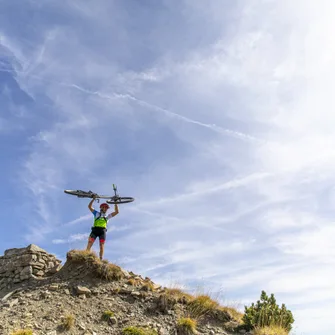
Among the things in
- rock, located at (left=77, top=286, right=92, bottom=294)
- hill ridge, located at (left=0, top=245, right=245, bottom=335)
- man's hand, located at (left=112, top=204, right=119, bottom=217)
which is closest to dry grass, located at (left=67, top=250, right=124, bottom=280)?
hill ridge, located at (left=0, top=245, right=245, bottom=335)

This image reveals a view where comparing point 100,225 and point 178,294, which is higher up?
point 100,225

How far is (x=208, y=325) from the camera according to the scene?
15594mm

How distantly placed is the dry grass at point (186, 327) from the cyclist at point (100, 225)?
17.7 ft

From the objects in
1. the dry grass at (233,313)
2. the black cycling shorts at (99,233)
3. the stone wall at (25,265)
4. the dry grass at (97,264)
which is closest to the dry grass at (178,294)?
the dry grass at (233,313)

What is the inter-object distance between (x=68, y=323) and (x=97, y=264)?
396cm

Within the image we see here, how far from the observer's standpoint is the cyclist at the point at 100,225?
1838 centimetres

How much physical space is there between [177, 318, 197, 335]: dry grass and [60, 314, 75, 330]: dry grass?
397 centimetres

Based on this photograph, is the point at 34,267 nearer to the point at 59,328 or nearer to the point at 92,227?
the point at 92,227

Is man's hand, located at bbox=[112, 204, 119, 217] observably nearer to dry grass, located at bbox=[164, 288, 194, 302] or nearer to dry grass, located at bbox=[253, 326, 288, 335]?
dry grass, located at bbox=[164, 288, 194, 302]

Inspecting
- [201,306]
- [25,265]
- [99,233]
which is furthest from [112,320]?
[25,265]

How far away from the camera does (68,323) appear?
1397 centimetres

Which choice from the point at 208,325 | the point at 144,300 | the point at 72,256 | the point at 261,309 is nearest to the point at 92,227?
the point at 72,256

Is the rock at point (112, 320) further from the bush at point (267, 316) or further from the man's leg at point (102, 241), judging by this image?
the bush at point (267, 316)

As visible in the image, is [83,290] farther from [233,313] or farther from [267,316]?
[267,316]
